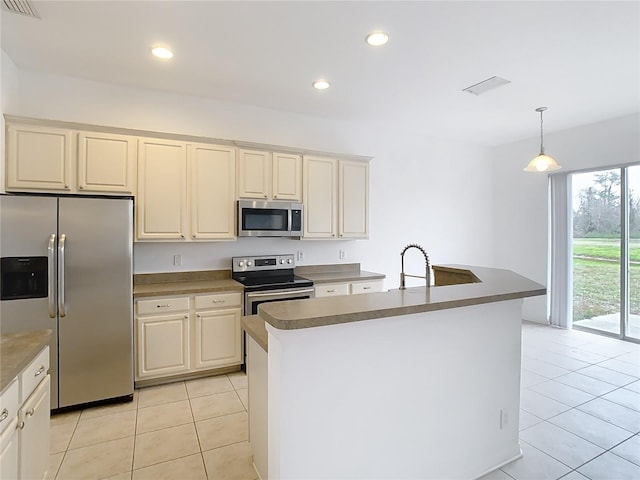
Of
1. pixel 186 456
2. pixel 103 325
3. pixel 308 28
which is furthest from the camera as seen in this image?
pixel 103 325

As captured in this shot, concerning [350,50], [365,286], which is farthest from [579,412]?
[350,50]

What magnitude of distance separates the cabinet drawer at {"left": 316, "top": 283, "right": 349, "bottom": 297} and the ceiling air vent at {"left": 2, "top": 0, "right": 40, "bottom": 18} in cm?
320

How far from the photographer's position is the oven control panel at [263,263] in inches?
155

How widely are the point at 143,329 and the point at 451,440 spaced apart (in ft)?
8.65

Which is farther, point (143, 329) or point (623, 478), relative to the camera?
point (143, 329)

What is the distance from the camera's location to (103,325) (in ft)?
9.34

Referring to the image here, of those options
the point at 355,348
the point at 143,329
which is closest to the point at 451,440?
the point at 355,348

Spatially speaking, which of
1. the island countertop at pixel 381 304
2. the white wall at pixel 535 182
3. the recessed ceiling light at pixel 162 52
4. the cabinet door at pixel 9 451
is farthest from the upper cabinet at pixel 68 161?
the white wall at pixel 535 182

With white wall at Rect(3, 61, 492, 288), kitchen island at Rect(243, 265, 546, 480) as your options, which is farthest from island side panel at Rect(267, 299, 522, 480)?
white wall at Rect(3, 61, 492, 288)

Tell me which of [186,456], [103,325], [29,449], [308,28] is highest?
[308,28]

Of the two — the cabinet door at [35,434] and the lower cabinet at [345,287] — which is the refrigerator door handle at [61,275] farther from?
the lower cabinet at [345,287]

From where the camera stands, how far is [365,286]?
418 cm

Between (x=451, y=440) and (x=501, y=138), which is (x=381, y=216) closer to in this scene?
(x=501, y=138)

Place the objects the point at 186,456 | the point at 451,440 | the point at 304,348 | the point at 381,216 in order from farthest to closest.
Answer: the point at 381,216 < the point at 186,456 < the point at 451,440 < the point at 304,348
